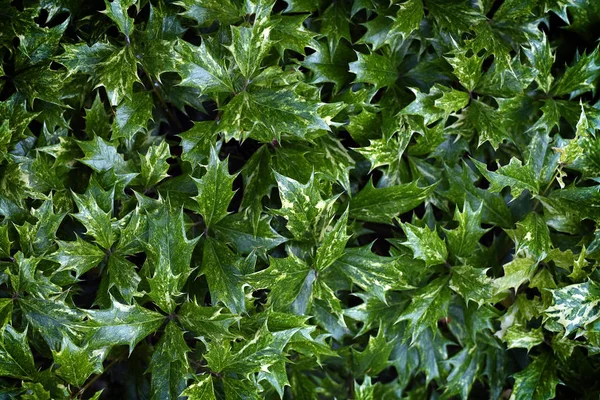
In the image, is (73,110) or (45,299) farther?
(73,110)

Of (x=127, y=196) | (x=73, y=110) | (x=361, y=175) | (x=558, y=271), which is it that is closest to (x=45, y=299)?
(x=127, y=196)

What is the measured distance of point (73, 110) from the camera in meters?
1.92

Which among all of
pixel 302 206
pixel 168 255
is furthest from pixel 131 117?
pixel 302 206

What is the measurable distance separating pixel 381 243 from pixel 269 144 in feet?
1.91

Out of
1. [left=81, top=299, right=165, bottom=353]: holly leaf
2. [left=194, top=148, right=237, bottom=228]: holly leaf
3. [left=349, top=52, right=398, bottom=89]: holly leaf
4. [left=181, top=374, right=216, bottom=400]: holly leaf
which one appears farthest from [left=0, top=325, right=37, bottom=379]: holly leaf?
[left=349, top=52, right=398, bottom=89]: holly leaf

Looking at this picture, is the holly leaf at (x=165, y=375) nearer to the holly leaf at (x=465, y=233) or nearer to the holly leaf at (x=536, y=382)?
the holly leaf at (x=465, y=233)

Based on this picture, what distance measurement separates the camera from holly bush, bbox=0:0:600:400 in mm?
1638

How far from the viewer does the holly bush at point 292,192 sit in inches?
64.5

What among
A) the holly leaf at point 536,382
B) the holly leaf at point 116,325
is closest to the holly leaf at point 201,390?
the holly leaf at point 116,325

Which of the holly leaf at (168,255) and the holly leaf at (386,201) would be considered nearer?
the holly leaf at (168,255)

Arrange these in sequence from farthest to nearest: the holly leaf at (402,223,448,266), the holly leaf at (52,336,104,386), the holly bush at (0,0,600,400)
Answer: the holly leaf at (402,223,448,266) → the holly bush at (0,0,600,400) → the holly leaf at (52,336,104,386)

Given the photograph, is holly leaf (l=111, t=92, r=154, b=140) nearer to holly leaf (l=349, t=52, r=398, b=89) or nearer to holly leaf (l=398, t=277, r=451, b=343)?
holly leaf (l=349, t=52, r=398, b=89)

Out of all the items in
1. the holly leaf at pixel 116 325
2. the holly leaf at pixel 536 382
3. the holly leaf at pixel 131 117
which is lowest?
the holly leaf at pixel 536 382

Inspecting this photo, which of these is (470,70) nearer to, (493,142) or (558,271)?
(493,142)
